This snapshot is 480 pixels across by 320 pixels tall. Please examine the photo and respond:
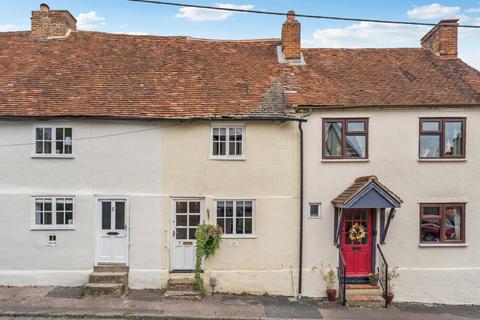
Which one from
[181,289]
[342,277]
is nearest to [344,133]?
[342,277]

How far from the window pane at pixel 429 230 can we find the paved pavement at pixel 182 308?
2150mm

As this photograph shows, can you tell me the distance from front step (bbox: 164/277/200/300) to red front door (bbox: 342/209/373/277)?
5.12 meters

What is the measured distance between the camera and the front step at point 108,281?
12180 mm

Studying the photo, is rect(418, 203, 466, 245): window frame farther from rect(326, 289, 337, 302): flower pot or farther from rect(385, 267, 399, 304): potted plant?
rect(326, 289, 337, 302): flower pot

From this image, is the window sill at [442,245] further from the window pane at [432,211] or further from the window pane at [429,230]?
the window pane at [432,211]

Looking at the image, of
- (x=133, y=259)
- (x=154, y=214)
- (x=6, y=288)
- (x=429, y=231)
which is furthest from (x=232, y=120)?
(x=6, y=288)

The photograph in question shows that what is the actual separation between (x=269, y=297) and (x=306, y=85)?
7.42 meters

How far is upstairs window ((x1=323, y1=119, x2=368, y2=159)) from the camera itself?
1331cm

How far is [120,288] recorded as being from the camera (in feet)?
40.4

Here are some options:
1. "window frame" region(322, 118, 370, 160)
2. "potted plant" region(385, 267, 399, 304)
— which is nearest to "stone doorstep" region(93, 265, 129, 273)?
"window frame" region(322, 118, 370, 160)

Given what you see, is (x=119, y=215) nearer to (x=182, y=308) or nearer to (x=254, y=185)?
(x=182, y=308)

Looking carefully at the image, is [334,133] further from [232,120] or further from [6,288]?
[6,288]

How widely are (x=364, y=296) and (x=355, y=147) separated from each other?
480cm

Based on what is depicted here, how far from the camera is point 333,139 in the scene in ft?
43.9
